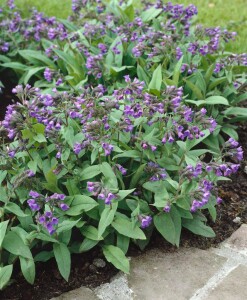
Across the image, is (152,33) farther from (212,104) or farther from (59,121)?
(59,121)

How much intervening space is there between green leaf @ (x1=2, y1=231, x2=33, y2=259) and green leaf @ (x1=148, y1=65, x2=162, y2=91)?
154 cm

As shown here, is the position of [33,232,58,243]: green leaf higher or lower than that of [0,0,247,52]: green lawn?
lower

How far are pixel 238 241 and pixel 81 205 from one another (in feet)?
3.22

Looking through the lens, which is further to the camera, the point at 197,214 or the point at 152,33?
the point at 152,33

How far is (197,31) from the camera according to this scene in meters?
4.50

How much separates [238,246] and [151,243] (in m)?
0.51

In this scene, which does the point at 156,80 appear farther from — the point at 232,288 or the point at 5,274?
the point at 5,274

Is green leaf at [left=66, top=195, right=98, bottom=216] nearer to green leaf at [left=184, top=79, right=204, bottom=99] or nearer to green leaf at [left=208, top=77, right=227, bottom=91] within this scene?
green leaf at [left=184, top=79, right=204, bottom=99]

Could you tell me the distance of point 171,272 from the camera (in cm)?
306

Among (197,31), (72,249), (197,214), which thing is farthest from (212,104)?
(72,249)

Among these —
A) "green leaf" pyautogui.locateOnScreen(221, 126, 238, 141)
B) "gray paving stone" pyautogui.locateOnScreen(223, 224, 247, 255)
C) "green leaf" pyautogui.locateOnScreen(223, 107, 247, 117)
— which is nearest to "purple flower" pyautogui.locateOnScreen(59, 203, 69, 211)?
"gray paving stone" pyautogui.locateOnScreen(223, 224, 247, 255)

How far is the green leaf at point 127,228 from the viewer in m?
3.02

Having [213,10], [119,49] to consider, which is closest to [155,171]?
[119,49]

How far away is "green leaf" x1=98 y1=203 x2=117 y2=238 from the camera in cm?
295
